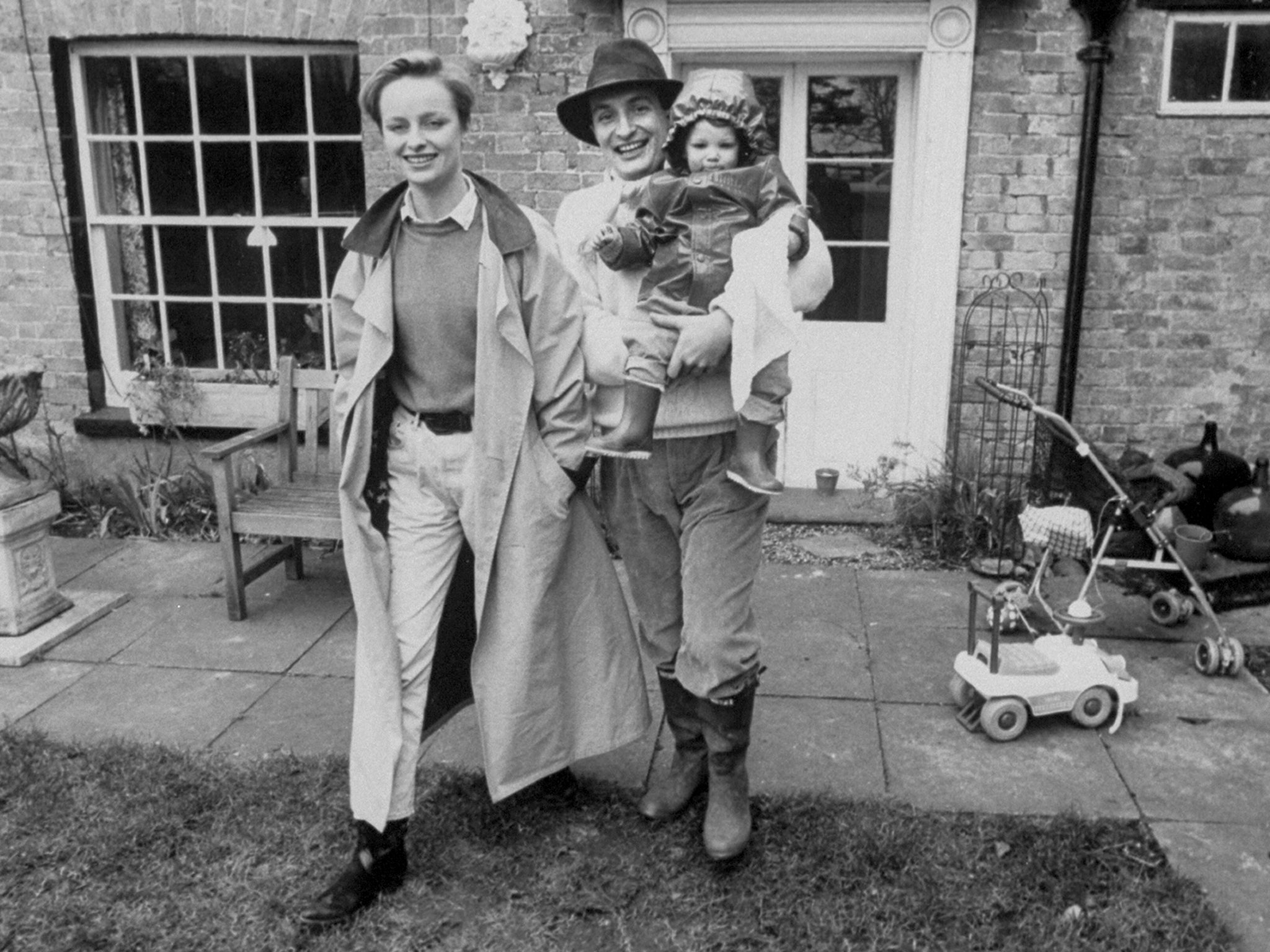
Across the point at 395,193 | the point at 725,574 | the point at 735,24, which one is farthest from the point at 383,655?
the point at 735,24

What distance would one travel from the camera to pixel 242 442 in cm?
516

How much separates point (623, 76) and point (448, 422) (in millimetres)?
1000

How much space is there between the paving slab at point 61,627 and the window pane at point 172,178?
2521mm

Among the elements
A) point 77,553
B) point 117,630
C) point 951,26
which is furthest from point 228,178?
point 951,26

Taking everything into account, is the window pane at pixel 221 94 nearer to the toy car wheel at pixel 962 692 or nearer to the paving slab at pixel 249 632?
the paving slab at pixel 249 632

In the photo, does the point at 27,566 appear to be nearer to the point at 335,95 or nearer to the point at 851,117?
the point at 335,95

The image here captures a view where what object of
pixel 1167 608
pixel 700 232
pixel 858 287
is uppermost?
pixel 700 232

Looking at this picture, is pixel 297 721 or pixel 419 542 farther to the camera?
pixel 297 721

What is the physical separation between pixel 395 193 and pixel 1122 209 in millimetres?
4307

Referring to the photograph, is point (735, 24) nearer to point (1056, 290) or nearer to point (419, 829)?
point (1056, 290)

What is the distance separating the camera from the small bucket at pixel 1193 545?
5156mm

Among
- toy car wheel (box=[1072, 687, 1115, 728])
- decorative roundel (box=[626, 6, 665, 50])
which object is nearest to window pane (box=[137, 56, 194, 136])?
decorative roundel (box=[626, 6, 665, 50])

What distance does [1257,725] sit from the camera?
4.04 metres

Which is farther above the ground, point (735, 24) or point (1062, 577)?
point (735, 24)
